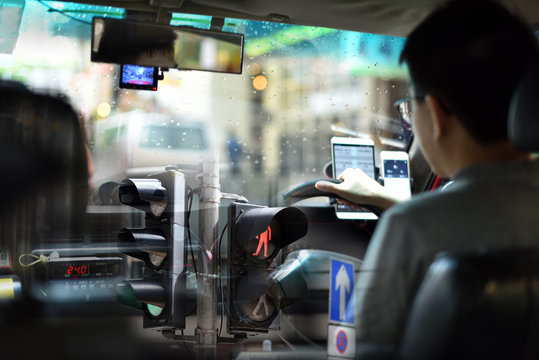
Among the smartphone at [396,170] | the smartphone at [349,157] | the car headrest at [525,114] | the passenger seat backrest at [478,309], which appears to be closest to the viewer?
the passenger seat backrest at [478,309]

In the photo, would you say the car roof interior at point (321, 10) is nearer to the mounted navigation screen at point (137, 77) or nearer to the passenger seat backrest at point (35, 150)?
the mounted navigation screen at point (137, 77)

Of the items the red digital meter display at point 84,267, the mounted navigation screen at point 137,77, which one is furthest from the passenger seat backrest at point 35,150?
the red digital meter display at point 84,267

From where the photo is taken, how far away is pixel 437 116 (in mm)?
1338

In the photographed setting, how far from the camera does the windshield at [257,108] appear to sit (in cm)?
511

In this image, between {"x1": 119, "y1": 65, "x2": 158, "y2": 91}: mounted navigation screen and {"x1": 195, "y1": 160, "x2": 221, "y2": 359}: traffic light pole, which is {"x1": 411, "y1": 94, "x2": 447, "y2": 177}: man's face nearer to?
{"x1": 119, "y1": 65, "x2": 158, "y2": 91}: mounted navigation screen

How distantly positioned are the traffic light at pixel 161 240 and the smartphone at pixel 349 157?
96 cm

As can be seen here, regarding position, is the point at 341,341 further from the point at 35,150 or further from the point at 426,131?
the point at 35,150

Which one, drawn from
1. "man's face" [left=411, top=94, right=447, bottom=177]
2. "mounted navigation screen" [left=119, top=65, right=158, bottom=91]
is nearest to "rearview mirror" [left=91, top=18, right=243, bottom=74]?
"mounted navigation screen" [left=119, top=65, right=158, bottom=91]

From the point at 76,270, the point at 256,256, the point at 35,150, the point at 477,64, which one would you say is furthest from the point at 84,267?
the point at 477,64

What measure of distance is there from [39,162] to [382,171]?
9.65 ft

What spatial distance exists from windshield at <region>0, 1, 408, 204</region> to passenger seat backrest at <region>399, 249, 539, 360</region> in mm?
3333

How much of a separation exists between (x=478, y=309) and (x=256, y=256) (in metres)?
2.30

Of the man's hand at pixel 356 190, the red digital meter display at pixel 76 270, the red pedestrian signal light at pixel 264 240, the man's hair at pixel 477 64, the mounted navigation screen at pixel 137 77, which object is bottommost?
the red digital meter display at pixel 76 270

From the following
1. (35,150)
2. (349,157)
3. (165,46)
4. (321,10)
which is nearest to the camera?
(35,150)
